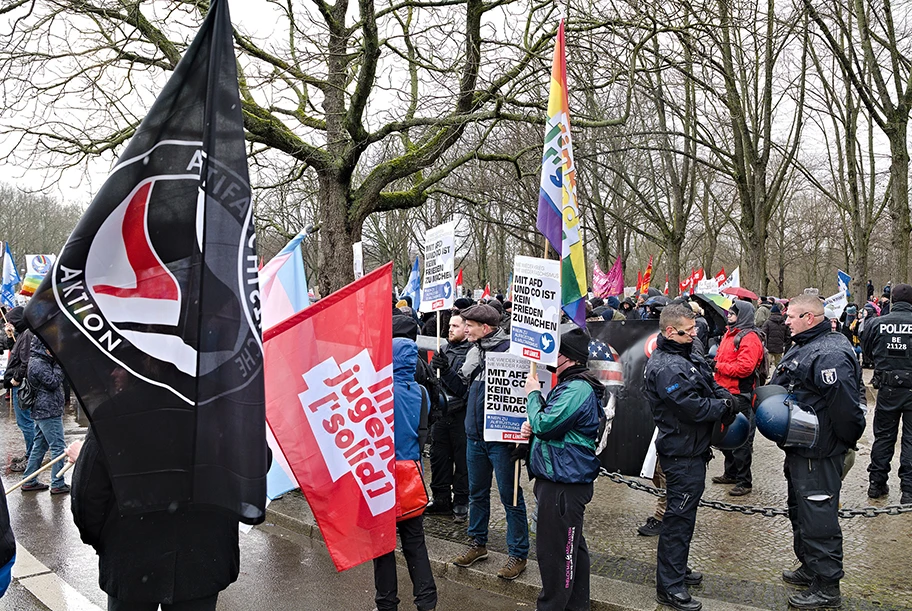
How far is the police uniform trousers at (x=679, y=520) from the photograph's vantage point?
4.70m

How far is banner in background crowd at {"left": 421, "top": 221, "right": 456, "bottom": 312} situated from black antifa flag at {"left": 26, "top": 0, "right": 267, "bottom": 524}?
4.74 metres

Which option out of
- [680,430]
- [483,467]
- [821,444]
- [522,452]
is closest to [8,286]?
[483,467]

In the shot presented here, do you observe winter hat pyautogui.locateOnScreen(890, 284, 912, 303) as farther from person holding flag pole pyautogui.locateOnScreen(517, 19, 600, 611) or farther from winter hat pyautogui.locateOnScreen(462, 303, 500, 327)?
person holding flag pole pyautogui.locateOnScreen(517, 19, 600, 611)

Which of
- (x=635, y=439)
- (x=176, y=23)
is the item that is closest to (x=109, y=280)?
(x=635, y=439)

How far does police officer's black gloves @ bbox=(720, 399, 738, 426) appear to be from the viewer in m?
4.75

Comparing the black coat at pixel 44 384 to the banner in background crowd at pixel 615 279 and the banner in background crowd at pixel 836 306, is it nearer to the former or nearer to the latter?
the banner in background crowd at pixel 836 306

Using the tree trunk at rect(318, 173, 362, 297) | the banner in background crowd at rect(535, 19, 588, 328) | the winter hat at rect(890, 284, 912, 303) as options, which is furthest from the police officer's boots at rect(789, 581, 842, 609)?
the tree trunk at rect(318, 173, 362, 297)

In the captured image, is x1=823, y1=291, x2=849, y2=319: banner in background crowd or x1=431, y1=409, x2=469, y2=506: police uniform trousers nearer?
x1=431, y1=409, x2=469, y2=506: police uniform trousers

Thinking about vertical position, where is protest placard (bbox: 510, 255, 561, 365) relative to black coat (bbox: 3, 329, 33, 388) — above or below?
above

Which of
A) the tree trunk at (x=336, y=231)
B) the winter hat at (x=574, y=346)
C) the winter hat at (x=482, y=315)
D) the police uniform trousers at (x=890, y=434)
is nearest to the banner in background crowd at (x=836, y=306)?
the police uniform trousers at (x=890, y=434)

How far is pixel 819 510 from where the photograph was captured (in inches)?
188

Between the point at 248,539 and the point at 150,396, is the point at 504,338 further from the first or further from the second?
the point at 150,396

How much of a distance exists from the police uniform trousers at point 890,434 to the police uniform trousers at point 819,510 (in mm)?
2835

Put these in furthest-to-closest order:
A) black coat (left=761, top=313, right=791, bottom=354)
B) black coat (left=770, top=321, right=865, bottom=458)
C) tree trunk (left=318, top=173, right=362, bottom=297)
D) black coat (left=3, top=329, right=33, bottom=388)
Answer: black coat (left=761, top=313, right=791, bottom=354) → tree trunk (left=318, top=173, right=362, bottom=297) → black coat (left=3, top=329, right=33, bottom=388) → black coat (left=770, top=321, right=865, bottom=458)
